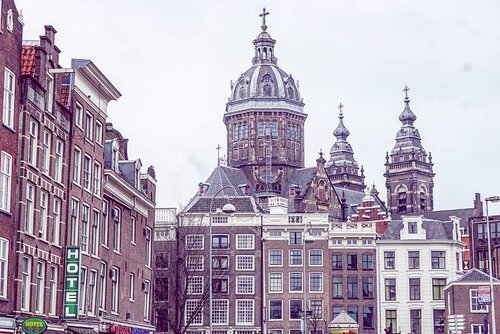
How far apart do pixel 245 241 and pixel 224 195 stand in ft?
44.6

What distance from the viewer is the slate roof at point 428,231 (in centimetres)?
9025

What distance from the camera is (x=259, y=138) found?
118 metres

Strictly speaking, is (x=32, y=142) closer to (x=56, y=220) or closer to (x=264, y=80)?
(x=56, y=220)

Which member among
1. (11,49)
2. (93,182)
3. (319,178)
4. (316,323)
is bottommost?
(316,323)

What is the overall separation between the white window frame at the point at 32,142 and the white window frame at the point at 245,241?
5419cm

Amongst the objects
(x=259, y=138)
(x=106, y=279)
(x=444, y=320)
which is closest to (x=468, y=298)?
(x=444, y=320)

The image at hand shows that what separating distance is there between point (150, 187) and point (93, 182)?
44.3 ft

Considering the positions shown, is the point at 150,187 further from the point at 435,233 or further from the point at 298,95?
the point at 298,95

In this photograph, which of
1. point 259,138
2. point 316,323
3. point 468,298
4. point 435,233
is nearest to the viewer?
point 468,298

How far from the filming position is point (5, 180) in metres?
33.0

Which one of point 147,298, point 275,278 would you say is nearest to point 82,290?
point 147,298

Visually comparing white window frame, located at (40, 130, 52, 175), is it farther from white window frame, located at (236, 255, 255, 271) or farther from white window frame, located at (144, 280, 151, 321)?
white window frame, located at (236, 255, 255, 271)

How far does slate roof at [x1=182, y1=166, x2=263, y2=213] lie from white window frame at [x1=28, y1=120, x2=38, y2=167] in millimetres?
54050

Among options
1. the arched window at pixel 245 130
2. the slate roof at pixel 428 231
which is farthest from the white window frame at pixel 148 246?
the arched window at pixel 245 130
